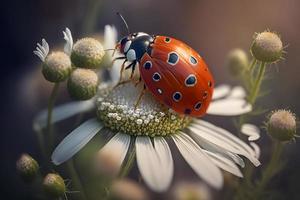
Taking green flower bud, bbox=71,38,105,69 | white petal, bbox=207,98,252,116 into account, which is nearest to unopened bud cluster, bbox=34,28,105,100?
green flower bud, bbox=71,38,105,69

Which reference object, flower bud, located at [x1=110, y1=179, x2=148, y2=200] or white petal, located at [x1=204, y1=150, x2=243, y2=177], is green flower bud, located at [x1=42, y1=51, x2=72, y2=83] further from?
white petal, located at [x1=204, y1=150, x2=243, y2=177]

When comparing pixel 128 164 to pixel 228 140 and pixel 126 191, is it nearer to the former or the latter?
pixel 126 191

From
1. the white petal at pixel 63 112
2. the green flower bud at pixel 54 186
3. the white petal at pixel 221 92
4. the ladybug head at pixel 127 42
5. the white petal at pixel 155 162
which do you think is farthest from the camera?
the white petal at pixel 221 92

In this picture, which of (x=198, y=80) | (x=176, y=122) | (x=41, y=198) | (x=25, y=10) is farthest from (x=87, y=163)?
(x=25, y=10)

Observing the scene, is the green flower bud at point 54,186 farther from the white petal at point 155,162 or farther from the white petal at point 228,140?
the white petal at point 228,140

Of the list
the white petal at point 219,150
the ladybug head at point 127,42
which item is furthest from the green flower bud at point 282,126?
the ladybug head at point 127,42
